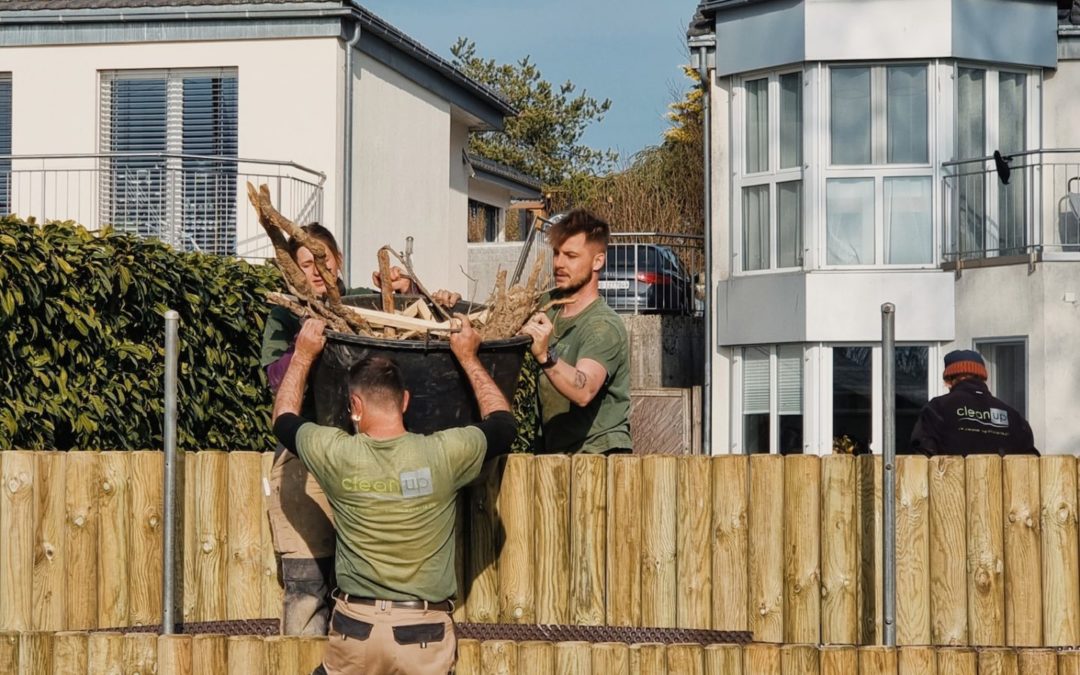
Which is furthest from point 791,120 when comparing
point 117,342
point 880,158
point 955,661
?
point 955,661

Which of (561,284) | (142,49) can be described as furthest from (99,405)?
(142,49)

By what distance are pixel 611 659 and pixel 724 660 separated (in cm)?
45

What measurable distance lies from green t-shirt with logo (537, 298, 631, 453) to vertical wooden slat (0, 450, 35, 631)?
2.19 m

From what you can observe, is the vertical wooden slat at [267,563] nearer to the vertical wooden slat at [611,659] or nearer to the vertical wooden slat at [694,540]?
the vertical wooden slat at [611,659]

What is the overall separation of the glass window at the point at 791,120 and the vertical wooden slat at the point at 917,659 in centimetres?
1386

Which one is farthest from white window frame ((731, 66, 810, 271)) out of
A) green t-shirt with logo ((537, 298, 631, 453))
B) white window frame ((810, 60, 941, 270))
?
green t-shirt with logo ((537, 298, 631, 453))

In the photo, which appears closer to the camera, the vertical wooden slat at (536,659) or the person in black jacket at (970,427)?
the vertical wooden slat at (536,659)

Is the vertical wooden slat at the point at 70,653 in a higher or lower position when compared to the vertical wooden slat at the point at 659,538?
lower

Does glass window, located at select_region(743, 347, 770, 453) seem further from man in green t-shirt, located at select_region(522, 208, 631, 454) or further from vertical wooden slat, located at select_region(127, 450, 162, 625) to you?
vertical wooden slat, located at select_region(127, 450, 162, 625)

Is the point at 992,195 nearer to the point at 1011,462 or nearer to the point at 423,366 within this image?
the point at 1011,462

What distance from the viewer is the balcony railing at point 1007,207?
1900 centimetres

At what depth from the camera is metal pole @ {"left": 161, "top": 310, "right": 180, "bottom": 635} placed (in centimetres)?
606

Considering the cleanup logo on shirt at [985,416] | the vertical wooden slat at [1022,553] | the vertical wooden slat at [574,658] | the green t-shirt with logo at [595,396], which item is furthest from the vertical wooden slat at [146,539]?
the cleanup logo on shirt at [985,416]

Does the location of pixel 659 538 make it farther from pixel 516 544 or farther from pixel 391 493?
pixel 391 493
